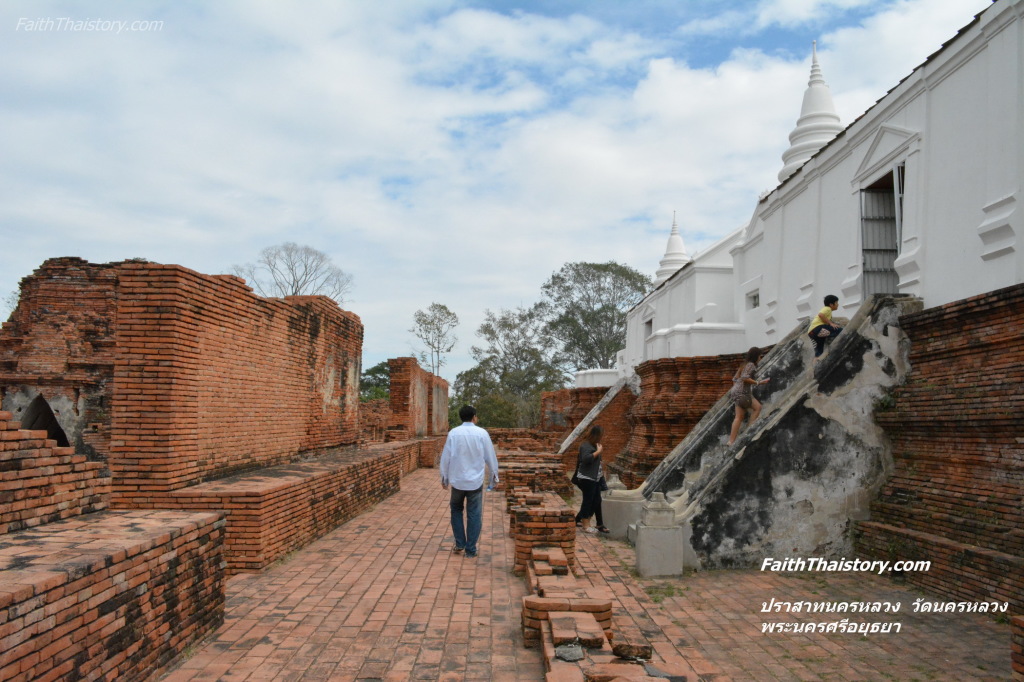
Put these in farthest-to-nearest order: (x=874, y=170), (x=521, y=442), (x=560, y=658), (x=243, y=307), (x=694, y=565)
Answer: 1. (x=521, y=442)
2. (x=874, y=170)
3. (x=243, y=307)
4. (x=694, y=565)
5. (x=560, y=658)

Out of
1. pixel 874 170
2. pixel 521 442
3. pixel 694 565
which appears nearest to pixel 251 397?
pixel 694 565

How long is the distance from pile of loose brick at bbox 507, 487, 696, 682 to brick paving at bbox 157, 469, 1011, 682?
0.60 feet

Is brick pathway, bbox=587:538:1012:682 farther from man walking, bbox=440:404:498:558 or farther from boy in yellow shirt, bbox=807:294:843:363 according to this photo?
boy in yellow shirt, bbox=807:294:843:363

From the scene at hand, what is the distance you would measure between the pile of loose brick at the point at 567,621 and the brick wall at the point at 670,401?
18.9 ft

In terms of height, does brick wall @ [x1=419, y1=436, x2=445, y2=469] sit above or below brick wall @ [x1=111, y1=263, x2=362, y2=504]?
below

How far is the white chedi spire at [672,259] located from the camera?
20.8 m

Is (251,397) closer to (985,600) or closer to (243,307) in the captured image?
(243,307)

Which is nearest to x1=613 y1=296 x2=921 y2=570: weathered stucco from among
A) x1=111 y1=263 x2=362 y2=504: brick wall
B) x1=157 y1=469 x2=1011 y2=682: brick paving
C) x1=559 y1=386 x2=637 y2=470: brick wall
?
x1=157 y1=469 x2=1011 y2=682: brick paving

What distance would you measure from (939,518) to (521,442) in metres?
15.2

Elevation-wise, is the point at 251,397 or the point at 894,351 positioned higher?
the point at 894,351

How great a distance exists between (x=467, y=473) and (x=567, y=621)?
2814 mm

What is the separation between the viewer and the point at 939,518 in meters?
5.77

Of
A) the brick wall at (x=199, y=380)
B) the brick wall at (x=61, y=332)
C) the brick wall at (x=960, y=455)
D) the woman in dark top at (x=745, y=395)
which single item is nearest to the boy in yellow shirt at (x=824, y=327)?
the woman in dark top at (x=745, y=395)

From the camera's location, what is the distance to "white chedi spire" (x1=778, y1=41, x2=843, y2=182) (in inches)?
459
